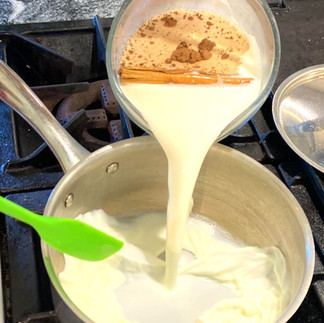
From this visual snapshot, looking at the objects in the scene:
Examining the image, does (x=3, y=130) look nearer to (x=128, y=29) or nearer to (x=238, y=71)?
(x=128, y=29)

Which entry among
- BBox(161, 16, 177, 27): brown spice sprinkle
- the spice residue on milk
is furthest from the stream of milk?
BBox(161, 16, 177, 27): brown spice sprinkle

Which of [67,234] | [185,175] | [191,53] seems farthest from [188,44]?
[67,234]

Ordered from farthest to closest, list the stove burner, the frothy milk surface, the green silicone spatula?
the stove burner → the frothy milk surface → the green silicone spatula

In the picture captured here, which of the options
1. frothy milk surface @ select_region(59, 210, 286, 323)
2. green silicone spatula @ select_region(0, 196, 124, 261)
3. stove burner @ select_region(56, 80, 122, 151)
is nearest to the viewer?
green silicone spatula @ select_region(0, 196, 124, 261)

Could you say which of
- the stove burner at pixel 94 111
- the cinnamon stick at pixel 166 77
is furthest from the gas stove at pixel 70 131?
the cinnamon stick at pixel 166 77

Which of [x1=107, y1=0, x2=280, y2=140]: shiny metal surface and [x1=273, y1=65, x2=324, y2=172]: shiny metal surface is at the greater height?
[x1=107, y1=0, x2=280, y2=140]: shiny metal surface

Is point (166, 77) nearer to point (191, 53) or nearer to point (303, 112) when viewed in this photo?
point (191, 53)

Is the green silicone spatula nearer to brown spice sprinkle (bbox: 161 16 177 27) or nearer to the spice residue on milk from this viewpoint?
the spice residue on milk
